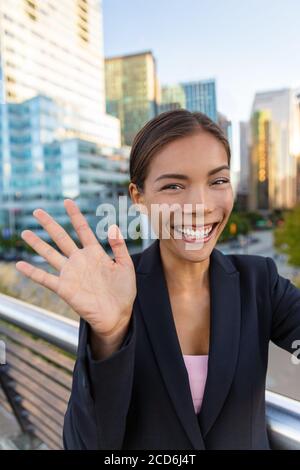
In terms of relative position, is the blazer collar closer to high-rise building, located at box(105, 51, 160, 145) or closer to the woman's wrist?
the woman's wrist

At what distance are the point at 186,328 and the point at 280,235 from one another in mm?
12827

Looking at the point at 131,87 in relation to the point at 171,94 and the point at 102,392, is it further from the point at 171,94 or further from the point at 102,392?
the point at 102,392

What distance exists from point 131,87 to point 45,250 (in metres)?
1.43

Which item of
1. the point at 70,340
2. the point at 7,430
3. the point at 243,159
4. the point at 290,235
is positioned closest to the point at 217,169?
the point at 70,340

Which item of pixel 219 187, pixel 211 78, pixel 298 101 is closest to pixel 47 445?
pixel 219 187

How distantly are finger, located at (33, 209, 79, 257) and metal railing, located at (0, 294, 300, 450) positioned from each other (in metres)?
0.29

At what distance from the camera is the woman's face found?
597 millimetres

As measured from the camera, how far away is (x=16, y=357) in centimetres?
141

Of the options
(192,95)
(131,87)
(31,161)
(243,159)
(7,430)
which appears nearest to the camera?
(192,95)

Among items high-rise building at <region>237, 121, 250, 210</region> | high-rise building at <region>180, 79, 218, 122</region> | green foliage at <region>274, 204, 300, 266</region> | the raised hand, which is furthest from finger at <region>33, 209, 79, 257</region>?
green foliage at <region>274, 204, 300, 266</region>

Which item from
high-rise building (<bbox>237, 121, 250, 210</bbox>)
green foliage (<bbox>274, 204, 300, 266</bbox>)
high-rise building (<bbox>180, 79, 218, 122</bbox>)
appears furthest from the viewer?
green foliage (<bbox>274, 204, 300, 266</bbox>)

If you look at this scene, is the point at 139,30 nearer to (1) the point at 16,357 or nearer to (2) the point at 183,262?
(2) the point at 183,262

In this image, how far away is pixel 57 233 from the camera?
53cm

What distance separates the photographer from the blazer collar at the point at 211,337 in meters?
0.56
